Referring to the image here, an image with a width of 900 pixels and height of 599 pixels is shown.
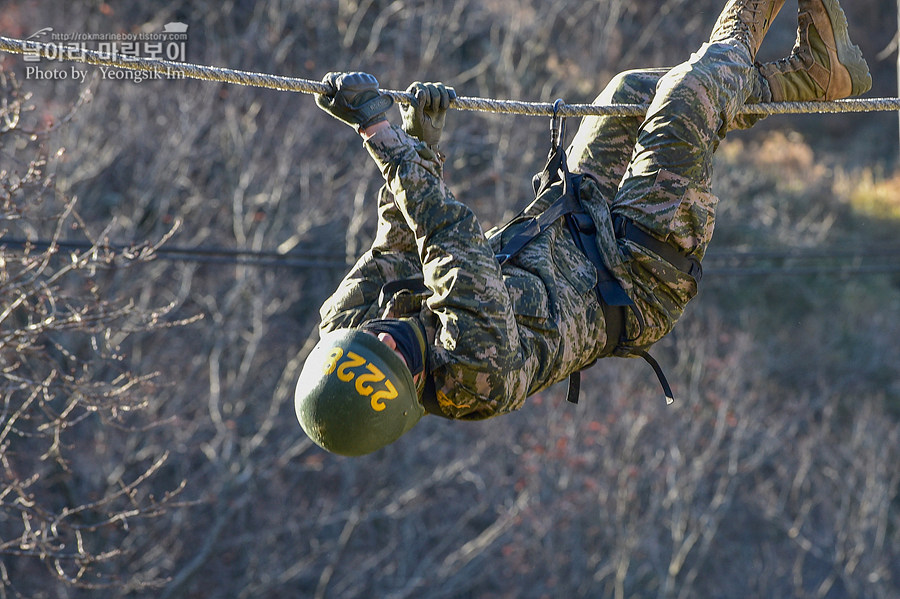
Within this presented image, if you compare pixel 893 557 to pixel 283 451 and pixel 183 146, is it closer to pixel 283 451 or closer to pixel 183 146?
pixel 283 451

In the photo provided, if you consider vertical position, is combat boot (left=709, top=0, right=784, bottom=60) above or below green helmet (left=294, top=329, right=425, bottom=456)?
above

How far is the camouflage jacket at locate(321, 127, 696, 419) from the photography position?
A: 3.80 metres

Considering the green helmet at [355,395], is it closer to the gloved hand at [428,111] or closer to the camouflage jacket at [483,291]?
the camouflage jacket at [483,291]

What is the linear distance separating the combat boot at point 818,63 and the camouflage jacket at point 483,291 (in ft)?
3.37

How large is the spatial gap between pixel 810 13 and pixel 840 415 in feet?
43.9

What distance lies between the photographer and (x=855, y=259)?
18.4m

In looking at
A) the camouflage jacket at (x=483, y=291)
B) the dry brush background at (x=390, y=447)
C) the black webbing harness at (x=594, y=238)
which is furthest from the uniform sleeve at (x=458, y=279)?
the dry brush background at (x=390, y=447)

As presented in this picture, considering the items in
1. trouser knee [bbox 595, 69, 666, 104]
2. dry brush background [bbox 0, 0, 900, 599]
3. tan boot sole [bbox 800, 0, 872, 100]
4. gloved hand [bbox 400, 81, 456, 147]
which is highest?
tan boot sole [bbox 800, 0, 872, 100]

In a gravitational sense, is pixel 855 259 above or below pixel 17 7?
below

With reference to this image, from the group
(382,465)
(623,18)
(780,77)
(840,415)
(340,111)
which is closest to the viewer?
(340,111)

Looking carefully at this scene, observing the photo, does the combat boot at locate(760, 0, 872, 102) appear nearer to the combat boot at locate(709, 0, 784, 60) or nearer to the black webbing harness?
the combat boot at locate(709, 0, 784, 60)

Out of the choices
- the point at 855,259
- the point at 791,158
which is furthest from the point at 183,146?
the point at 791,158

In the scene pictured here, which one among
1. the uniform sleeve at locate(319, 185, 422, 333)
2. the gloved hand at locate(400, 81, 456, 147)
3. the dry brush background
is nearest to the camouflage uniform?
the uniform sleeve at locate(319, 185, 422, 333)

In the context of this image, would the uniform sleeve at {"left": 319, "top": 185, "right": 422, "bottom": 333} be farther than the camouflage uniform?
Yes
